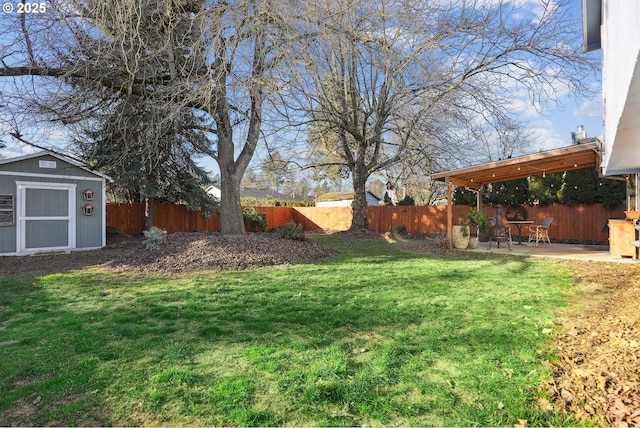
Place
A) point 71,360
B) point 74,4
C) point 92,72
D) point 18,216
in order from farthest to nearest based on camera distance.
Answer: point 18,216
point 92,72
point 74,4
point 71,360

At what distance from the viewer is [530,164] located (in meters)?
10.0

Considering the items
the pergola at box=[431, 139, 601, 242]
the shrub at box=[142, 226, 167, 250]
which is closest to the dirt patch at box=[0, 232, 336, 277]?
the shrub at box=[142, 226, 167, 250]

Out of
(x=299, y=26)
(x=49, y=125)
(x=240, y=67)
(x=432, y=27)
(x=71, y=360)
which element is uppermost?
(x=432, y=27)

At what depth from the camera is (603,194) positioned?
1301 centimetres

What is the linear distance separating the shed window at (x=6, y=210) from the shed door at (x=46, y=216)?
0.53 ft

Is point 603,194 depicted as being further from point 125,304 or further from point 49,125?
point 49,125

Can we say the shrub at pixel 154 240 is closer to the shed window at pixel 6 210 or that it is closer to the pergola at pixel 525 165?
the shed window at pixel 6 210

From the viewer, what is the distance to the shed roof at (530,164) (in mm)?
8797

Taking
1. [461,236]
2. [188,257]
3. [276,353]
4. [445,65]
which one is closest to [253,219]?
[188,257]

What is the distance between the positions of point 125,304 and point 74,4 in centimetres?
599

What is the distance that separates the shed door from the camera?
9578 mm

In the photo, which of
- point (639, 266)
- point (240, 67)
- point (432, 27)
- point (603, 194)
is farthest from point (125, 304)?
point (603, 194)

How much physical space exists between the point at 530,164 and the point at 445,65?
13.7ft

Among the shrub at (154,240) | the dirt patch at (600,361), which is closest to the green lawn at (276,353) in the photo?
the dirt patch at (600,361)
